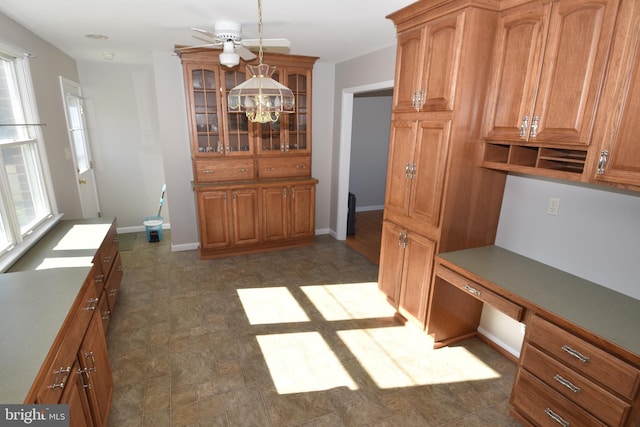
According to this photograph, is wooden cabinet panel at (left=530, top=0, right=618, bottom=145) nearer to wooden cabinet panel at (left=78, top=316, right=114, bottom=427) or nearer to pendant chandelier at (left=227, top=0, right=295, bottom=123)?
pendant chandelier at (left=227, top=0, right=295, bottom=123)

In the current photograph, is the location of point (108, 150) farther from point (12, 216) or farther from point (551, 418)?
point (551, 418)

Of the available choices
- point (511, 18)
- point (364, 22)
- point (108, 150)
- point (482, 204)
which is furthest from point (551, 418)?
point (108, 150)

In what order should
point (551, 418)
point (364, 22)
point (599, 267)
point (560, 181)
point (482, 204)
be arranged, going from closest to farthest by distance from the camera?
1. point (551, 418)
2. point (599, 267)
3. point (560, 181)
4. point (482, 204)
5. point (364, 22)

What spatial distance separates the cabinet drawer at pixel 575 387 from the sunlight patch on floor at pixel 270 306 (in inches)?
69.6

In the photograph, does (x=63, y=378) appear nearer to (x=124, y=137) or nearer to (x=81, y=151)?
(x=81, y=151)

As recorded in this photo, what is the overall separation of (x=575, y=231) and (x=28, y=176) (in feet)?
13.6

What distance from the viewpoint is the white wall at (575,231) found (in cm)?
190

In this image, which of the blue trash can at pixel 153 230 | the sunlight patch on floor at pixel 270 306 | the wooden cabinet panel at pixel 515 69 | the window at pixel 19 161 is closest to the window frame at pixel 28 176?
the window at pixel 19 161

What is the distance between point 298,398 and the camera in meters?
2.21

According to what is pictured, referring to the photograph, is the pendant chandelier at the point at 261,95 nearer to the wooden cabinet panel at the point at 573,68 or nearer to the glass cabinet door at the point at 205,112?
the wooden cabinet panel at the point at 573,68

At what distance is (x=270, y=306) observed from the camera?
3.28 m

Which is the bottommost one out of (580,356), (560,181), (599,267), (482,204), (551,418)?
(551,418)

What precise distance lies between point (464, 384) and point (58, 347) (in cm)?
237

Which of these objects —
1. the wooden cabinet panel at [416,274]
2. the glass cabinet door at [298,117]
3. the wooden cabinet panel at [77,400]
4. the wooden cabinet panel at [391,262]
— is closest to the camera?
the wooden cabinet panel at [77,400]
